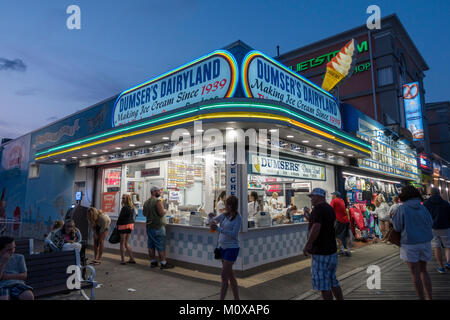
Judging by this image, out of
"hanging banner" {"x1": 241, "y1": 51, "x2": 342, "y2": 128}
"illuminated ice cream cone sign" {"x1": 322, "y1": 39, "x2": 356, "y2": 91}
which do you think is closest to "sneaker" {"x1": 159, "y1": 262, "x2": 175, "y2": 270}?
"hanging banner" {"x1": 241, "y1": 51, "x2": 342, "y2": 128}

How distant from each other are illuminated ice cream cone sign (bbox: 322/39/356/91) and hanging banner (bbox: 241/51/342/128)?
33.7 inches

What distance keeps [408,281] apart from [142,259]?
671 centimetres

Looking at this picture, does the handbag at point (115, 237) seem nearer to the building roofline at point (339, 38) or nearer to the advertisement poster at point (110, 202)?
the advertisement poster at point (110, 202)

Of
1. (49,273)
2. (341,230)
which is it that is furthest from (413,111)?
(49,273)

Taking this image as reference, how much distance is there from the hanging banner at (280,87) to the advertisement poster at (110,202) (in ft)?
22.0

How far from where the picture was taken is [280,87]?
7488 millimetres

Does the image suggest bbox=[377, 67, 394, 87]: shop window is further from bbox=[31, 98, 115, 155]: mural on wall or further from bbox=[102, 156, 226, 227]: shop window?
bbox=[31, 98, 115, 155]: mural on wall

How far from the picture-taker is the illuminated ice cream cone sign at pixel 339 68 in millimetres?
10711

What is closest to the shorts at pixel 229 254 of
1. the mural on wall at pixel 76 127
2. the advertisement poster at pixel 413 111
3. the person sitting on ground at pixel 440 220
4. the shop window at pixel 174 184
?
the shop window at pixel 174 184

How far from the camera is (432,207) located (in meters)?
6.47
